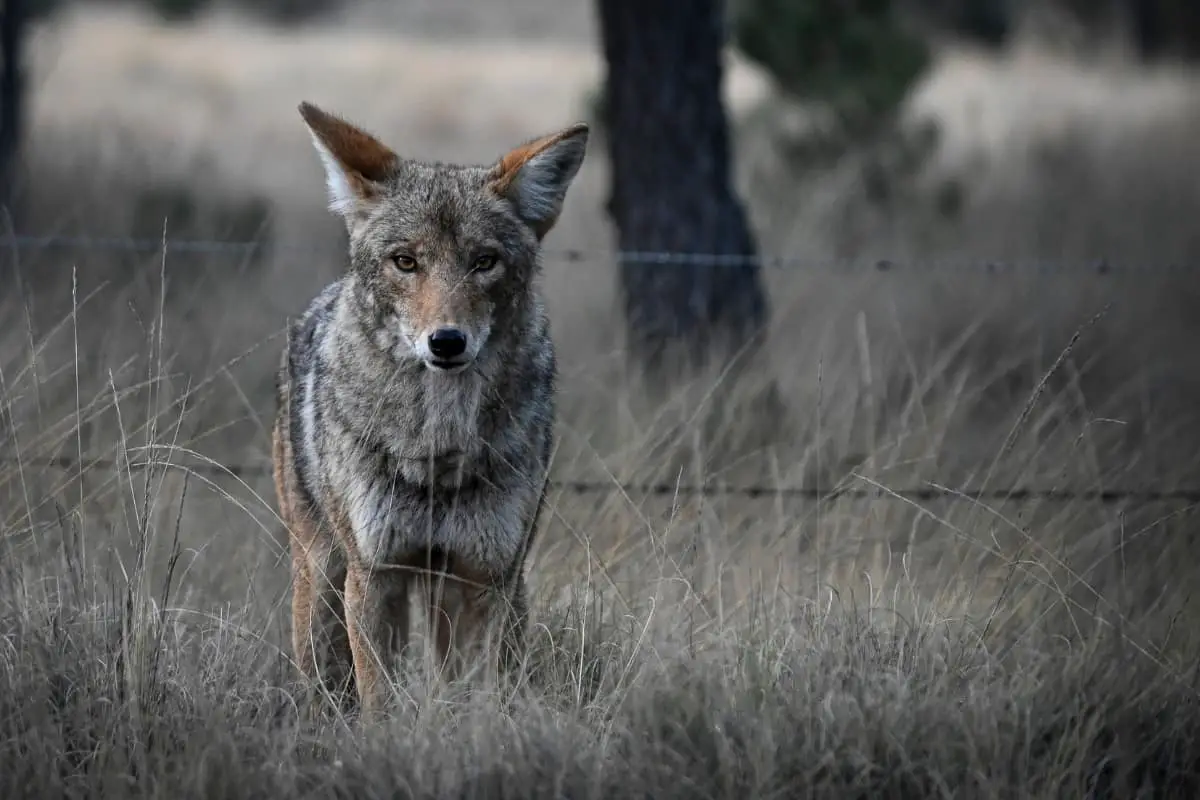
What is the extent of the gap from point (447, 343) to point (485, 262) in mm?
392

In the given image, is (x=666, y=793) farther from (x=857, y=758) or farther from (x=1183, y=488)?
(x=1183, y=488)

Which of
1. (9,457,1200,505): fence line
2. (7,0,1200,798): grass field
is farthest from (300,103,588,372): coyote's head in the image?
(9,457,1200,505): fence line

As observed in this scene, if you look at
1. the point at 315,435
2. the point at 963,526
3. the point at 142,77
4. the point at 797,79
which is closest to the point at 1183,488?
the point at 963,526

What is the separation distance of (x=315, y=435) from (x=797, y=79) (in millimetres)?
8749

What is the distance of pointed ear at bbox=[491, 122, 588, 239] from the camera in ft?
14.6

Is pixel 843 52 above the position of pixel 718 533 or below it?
above

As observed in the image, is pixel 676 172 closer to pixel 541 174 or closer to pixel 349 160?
pixel 541 174

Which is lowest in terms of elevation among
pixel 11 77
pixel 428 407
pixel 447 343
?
pixel 428 407

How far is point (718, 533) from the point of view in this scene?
5852 millimetres

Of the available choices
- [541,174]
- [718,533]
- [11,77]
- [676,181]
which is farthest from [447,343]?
[11,77]

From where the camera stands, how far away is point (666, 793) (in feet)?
11.1

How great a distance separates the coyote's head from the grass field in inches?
24.9

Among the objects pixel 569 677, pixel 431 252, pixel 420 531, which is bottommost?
pixel 569 677

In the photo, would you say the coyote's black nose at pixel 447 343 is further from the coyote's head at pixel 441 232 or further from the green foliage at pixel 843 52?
the green foliage at pixel 843 52
